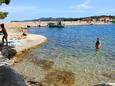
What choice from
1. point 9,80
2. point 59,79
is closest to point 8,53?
point 59,79

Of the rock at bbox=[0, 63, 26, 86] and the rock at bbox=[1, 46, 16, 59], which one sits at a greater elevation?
the rock at bbox=[0, 63, 26, 86]

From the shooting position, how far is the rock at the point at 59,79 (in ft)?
68.1

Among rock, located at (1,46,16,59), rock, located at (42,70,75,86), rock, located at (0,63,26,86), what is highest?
rock, located at (0,63,26,86)

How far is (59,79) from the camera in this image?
21969 millimetres

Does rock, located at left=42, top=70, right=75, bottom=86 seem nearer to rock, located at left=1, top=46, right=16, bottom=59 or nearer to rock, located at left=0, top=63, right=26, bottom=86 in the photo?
rock, located at left=1, top=46, right=16, bottom=59

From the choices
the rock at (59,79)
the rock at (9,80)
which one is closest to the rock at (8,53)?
the rock at (59,79)

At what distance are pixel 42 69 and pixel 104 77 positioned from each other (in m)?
5.43

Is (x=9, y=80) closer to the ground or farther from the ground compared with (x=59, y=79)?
farther from the ground

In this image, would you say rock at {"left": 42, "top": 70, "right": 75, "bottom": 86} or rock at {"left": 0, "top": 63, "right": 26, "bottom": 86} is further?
rock at {"left": 42, "top": 70, "right": 75, "bottom": 86}

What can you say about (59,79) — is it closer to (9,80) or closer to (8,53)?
(8,53)

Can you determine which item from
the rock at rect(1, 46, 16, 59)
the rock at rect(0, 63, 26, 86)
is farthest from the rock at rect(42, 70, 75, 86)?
the rock at rect(0, 63, 26, 86)

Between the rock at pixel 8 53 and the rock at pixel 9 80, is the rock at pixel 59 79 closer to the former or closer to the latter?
the rock at pixel 8 53

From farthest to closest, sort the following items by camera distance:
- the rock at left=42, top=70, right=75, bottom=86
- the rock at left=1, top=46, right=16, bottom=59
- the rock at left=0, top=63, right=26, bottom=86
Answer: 1. the rock at left=1, top=46, right=16, bottom=59
2. the rock at left=42, top=70, right=75, bottom=86
3. the rock at left=0, top=63, right=26, bottom=86

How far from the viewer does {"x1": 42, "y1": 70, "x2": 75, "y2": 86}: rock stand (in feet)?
68.1
